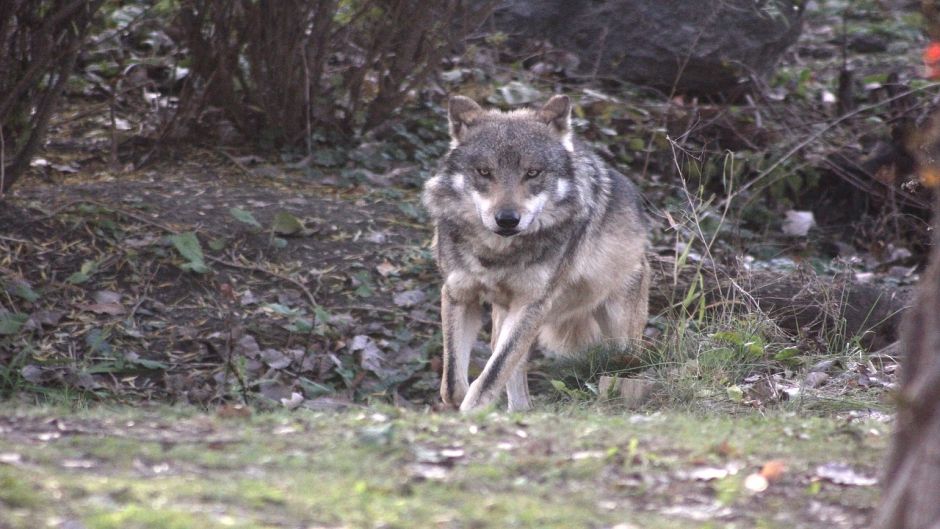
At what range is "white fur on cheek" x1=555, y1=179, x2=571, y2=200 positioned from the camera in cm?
614

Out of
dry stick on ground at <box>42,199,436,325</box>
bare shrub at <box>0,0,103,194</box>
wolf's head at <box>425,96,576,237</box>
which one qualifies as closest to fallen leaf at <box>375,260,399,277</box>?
dry stick on ground at <box>42,199,436,325</box>

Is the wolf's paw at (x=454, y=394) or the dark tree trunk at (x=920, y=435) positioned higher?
the dark tree trunk at (x=920, y=435)

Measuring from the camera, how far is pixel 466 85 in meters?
10.0

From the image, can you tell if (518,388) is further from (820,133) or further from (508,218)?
(820,133)

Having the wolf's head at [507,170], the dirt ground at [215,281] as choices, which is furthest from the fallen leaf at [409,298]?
the wolf's head at [507,170]

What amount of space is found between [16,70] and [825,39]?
973 centimetres

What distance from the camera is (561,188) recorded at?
20.3 ft

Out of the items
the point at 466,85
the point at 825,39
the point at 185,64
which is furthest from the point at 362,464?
the point at 825,39

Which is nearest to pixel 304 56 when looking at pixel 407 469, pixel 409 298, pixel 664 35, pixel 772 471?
pixel 409 298

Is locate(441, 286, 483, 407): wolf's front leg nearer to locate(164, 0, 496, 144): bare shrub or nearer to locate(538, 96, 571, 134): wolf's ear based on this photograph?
locate(538, 96, 571, 134): wolf's ear

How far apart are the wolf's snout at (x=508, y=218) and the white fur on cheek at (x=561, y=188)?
445 mm

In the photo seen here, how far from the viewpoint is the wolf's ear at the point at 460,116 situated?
6387 mm

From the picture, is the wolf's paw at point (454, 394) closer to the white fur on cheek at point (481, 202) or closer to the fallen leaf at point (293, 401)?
the fallen leaf at point (293, 401)

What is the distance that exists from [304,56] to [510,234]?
9.98 feet
